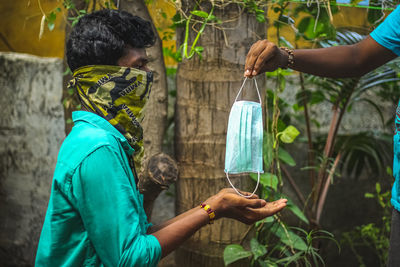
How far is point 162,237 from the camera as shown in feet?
4.30

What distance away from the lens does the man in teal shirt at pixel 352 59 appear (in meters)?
1.54

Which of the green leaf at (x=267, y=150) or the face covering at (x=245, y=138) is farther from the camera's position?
the green leaf at (x=267, y=150)

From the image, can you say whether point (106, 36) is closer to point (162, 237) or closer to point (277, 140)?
point (162, 237)

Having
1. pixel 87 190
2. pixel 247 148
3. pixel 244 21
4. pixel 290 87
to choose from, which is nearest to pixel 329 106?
pixel 290 87

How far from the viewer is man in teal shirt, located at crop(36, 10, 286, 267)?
119cm

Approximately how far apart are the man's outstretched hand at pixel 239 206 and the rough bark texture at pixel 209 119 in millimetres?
795

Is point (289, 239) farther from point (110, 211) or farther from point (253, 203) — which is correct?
point (110, 211)

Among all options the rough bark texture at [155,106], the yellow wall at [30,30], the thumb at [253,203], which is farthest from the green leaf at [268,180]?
the yellow wall at [30,30]

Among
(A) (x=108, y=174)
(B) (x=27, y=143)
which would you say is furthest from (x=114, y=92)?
(B) (x=27, y=143)

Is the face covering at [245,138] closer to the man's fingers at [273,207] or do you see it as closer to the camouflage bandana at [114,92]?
the man's fingers at [273,207]

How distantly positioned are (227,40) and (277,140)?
67 centimetres

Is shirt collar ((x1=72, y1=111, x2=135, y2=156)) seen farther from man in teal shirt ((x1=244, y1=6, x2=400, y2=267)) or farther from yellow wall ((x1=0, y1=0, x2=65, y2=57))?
A: yellow wall ((x1=0, y1=0, x2=65, y2=57))

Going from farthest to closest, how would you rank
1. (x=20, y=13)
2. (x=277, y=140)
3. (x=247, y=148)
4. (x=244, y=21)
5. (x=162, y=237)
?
(x=20, y=13) < (x=277, y=140) < (x=244, y=21) < (x=247, y=148) < (x=162, y=237)

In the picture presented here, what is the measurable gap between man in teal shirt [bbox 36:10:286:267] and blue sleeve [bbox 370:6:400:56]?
2.51 feet
